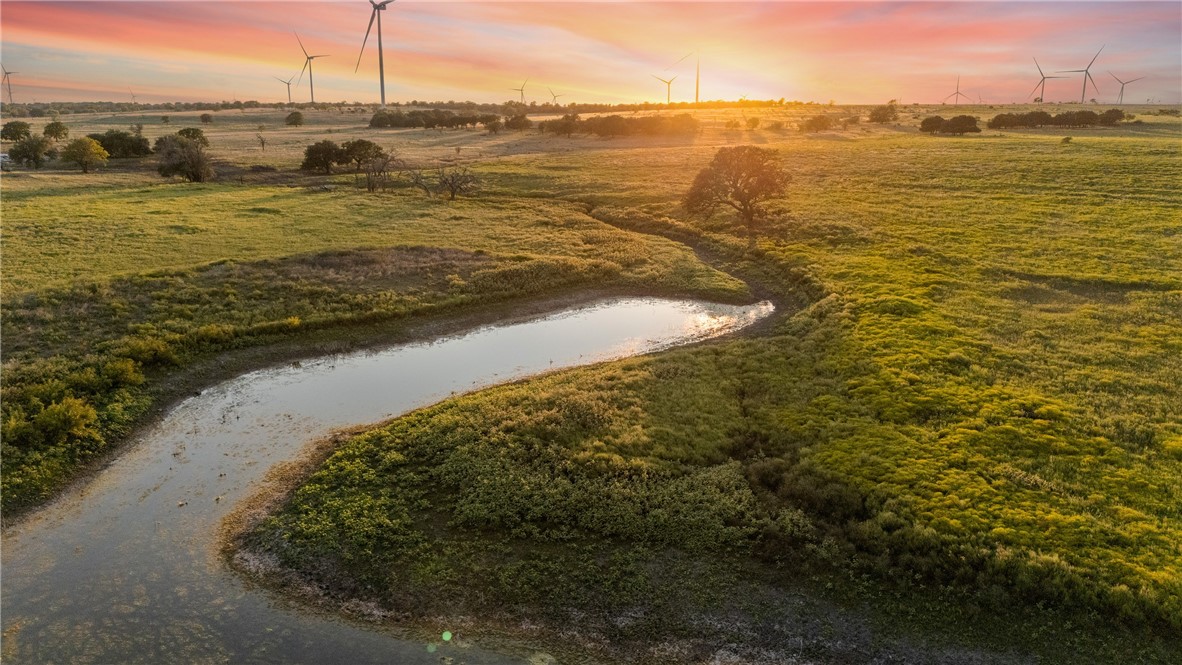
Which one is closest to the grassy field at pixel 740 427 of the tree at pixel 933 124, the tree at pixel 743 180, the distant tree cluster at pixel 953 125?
the tree at pixel 743 180

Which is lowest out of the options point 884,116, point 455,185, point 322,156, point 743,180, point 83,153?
point 743,180

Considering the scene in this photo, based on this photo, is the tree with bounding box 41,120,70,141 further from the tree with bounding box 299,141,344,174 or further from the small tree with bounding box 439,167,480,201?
the small tree with bounding box 439,167,480,201

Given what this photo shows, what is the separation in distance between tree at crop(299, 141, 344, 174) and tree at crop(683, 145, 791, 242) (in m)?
51.9

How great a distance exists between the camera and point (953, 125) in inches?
4454

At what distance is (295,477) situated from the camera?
21.2 m

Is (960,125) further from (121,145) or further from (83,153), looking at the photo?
(121,145)

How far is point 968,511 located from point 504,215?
4947cm

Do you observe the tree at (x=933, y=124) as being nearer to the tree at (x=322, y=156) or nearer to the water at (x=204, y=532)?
the tree at (x=322, y=156)

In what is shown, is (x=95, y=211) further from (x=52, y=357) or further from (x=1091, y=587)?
(x=1091, y=587)

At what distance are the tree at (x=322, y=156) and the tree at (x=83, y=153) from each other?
23.9 metres

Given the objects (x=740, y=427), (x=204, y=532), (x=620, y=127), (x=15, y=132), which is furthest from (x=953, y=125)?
(x=15, y=132)

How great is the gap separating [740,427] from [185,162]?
7631 cm

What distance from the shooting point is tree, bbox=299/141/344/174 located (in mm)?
83812

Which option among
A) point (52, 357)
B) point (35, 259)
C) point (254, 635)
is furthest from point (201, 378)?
point (35, 259)
